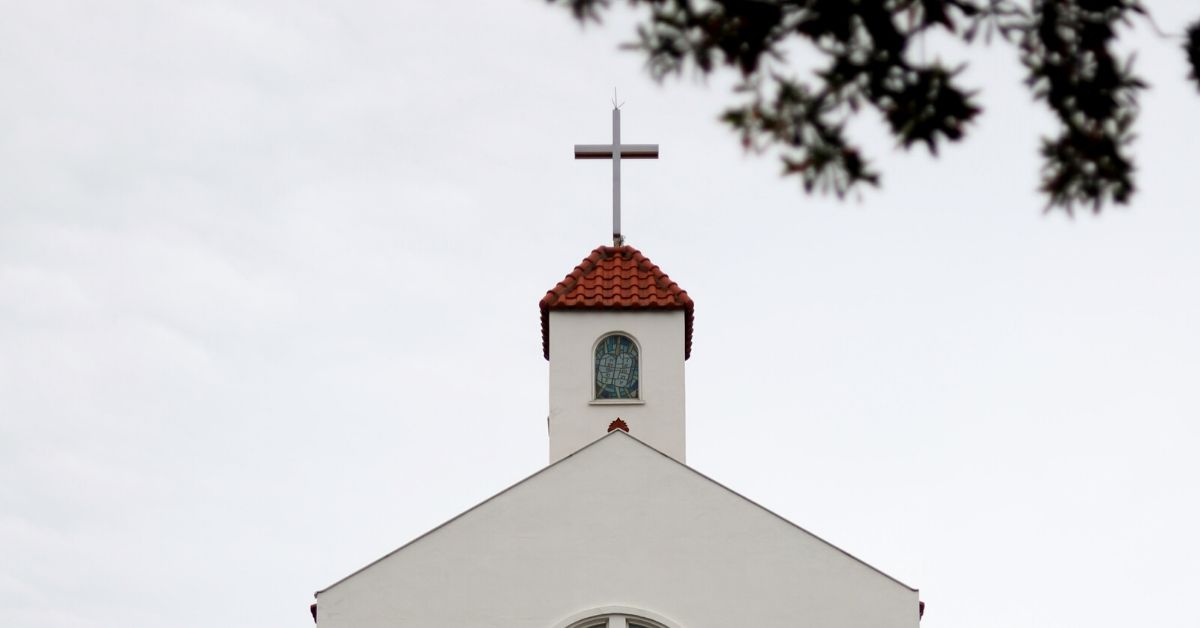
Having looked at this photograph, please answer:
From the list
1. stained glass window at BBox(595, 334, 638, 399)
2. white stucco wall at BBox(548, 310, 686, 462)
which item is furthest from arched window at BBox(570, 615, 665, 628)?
stained glass window at BBox(595, 334, 638, 399)

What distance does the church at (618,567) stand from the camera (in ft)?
57.3

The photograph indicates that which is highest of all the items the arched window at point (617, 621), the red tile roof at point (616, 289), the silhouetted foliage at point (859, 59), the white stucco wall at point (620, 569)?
the red tile roof at point (616, 289)

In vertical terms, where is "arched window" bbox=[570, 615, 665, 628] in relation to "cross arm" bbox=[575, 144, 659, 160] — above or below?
below

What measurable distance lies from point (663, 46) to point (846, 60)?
703mm

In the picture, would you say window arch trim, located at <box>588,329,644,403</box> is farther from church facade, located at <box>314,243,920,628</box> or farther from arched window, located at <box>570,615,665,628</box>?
arched window, located at <box>570,615,665,628</box>

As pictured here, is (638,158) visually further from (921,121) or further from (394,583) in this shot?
(921,121)

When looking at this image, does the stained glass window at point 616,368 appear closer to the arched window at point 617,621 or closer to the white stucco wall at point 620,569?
the white stucco wall at point 620,569

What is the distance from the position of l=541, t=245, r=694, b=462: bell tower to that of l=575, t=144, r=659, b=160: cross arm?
2307 mm

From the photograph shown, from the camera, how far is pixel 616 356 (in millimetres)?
22359

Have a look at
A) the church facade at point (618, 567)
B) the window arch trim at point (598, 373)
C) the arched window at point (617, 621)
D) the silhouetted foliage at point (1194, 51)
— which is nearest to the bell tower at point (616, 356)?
the window arch trim at point (598, 373)

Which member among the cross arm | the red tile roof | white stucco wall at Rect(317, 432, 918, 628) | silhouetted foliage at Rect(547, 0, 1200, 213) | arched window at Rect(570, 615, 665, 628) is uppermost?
the cross arm

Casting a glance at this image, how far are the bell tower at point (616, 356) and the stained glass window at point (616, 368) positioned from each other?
0.01m

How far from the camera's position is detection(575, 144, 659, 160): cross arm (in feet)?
79.9

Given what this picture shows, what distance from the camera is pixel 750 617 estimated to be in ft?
57.2
